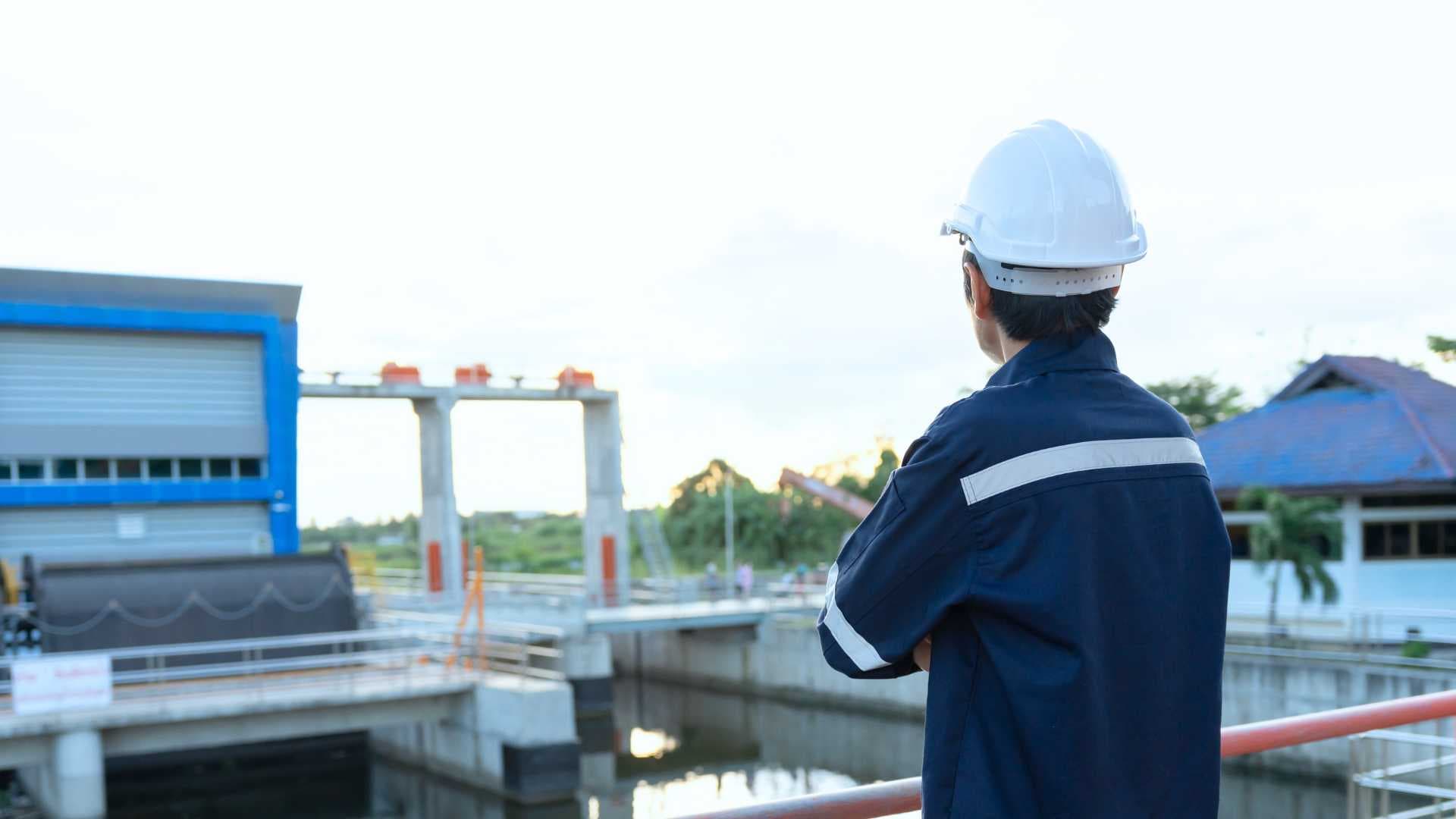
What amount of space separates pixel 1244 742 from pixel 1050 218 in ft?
Answer: 4.46

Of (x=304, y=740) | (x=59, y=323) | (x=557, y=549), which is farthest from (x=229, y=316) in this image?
(x=557, y=549)

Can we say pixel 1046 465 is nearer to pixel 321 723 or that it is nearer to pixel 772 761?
pixel 321 723

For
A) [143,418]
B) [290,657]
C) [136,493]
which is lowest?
[290,657]

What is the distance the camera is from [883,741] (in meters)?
23.2

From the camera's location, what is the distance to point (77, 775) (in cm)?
1636

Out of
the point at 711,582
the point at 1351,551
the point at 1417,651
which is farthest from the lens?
the point at 711,582

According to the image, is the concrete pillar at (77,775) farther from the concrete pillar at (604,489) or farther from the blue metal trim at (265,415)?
the concrete pillar at (604,489)

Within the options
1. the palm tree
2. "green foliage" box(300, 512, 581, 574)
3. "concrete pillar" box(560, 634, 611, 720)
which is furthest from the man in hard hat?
"green foliage" box(300, 512, 581, 574)

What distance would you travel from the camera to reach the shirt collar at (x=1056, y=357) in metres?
1.40

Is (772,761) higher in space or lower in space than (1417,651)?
lower

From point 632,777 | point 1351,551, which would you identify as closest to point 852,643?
point 632,777

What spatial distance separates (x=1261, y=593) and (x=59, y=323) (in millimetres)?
22062

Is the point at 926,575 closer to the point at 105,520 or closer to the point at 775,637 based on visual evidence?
the point at 105,520

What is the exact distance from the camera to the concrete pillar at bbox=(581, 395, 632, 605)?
3275cm
